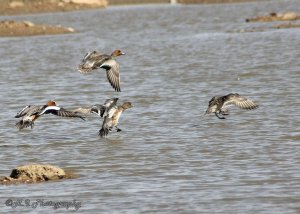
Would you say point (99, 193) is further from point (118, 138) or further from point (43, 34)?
point (43, 34)

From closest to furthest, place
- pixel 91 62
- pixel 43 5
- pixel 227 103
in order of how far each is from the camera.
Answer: pixel 227 103, pixel 91 62, pixel 43 5

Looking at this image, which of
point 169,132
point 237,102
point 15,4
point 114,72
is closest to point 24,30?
point 15,4

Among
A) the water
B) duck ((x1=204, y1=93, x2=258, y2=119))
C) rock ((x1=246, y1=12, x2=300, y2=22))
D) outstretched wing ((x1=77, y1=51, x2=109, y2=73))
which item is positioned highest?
outstretched wing ((x1=77, y1=51, x2=109, y2=73))

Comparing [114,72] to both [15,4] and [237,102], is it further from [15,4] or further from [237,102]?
[15,4]

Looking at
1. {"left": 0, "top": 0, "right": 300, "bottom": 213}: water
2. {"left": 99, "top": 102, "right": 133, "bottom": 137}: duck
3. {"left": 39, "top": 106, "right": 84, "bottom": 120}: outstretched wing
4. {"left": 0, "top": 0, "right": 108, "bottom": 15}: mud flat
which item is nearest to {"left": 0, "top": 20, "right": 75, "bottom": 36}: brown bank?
{"left": 0, "top": 0, "right": 300, "bottom": 213}: water

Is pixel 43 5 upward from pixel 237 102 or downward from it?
upward

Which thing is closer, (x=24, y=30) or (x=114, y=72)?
(x=114, y=72)

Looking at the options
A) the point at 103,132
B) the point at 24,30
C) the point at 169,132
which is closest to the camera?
the point at 103,132

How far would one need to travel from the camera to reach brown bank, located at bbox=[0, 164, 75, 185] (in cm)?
1120

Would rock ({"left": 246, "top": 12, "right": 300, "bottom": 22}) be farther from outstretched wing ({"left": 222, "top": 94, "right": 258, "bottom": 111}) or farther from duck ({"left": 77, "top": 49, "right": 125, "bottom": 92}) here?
outstretched wing ({"left": 222, "top": 94, "right": 258, "bottom": 111})

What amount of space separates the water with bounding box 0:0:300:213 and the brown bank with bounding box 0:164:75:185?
0.55 feet

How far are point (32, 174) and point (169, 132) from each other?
4.41 meters

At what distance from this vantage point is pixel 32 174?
11188 mm

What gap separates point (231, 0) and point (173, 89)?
46.9 meters
